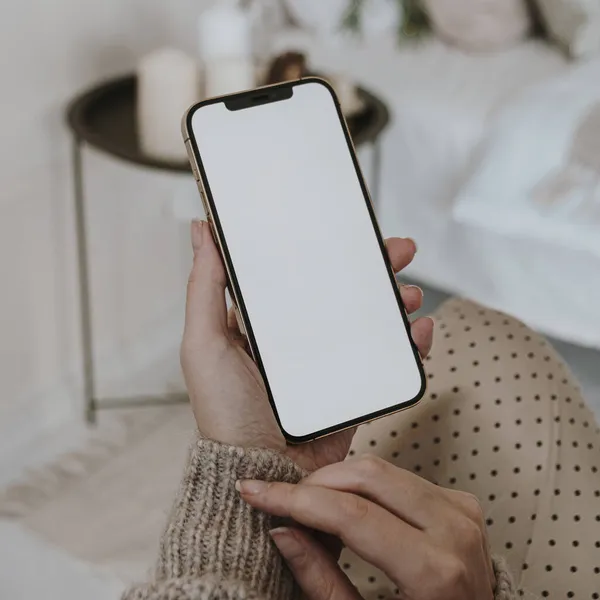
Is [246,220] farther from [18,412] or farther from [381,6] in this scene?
[381,6]

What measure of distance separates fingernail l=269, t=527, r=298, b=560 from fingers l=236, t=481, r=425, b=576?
32 millimetres

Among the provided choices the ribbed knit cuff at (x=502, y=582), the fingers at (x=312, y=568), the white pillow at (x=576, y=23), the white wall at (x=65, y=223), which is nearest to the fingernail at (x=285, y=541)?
the fingers at (x=312, y=568)

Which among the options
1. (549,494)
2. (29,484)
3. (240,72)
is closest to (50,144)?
(240,72)

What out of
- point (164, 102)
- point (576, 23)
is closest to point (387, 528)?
point (164, 102)

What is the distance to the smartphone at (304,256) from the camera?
60cm

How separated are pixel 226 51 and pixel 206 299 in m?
0.80

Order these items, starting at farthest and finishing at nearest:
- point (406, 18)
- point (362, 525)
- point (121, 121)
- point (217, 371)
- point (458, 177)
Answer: point (406, 18)
point (458, 177)
point (121, 121)
point (217, 371)
point (362, 525)

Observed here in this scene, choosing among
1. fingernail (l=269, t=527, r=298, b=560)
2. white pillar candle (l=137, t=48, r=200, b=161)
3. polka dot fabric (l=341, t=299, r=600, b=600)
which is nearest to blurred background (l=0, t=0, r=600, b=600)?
white pillar candle (l=137, t=48, r=200, b=161)

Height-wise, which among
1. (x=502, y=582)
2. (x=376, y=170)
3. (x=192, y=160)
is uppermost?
(x=192, y=160)

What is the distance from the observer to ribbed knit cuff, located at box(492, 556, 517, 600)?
0.49 meters

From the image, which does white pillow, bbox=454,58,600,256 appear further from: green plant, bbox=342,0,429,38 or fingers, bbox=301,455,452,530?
fingers, bbox=301,455,452,530

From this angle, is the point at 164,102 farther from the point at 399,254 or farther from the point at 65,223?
the point at 399,254

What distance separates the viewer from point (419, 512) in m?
0.47

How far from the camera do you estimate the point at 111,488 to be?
52.4 inches
